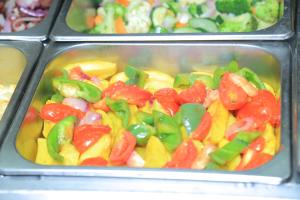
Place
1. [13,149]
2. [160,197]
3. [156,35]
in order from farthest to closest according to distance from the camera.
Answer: [156,35] < [13,149] < [160,197]

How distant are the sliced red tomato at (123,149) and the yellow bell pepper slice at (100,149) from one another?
27mm

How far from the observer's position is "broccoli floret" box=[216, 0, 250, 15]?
2.00m

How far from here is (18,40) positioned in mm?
1857

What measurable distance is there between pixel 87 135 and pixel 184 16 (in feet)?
2.27

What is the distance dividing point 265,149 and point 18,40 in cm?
89

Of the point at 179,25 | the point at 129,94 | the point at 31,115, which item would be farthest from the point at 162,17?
the point at 31,115

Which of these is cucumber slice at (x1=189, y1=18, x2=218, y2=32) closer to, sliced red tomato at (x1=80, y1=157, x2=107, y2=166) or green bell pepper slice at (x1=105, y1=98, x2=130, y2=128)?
green bell pepper slice at (x1=105, y1=98, x2=130, y2=128)

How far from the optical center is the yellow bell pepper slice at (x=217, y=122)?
1.52 m

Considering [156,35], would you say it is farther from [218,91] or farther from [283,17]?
[283,17]

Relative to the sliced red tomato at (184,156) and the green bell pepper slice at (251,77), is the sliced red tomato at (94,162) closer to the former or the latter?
the sliced red tomato at (184,156)

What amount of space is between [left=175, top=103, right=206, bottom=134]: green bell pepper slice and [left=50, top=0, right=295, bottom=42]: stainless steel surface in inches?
10.3

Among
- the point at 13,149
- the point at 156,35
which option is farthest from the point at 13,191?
the point at 156,35

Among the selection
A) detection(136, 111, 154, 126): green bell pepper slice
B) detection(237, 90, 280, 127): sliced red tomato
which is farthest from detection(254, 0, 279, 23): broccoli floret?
detection(136, 111, 154, 126): green bell pepper slice

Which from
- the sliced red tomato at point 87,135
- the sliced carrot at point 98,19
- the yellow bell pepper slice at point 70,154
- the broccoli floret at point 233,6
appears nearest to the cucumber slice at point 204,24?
the broccoli floret at point 233,6
